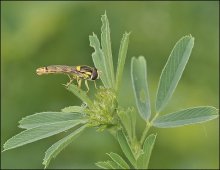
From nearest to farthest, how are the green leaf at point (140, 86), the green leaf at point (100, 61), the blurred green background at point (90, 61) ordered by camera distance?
1. the green leaf at point (100, 61)
2. the green leaf at point (140, 86)
3. the blurred green background at point (90, 61)

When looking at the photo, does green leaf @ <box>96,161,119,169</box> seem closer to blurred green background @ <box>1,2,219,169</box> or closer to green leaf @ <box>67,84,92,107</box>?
green leaf @ <box>67,84,92,107</box>

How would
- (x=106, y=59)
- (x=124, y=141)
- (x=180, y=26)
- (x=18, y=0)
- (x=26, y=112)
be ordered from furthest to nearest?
(x=18, y=0) → (x=180, y=26) → (x=26, y=112) → (x=106, y=59) → (x=124, y=141)

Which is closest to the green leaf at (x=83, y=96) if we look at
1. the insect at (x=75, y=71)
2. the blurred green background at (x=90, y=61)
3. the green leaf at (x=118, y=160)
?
the insect at (x=75, y=71)

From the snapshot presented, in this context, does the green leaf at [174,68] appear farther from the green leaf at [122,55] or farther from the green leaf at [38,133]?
the green leaf at [38,133]

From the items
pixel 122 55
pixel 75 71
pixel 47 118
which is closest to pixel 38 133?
pixel 47 118

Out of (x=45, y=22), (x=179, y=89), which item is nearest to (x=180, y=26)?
(x=179, y=89)

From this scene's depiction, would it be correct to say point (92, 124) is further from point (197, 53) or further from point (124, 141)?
point (197, 53)

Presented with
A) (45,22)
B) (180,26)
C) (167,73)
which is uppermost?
(45,22)
